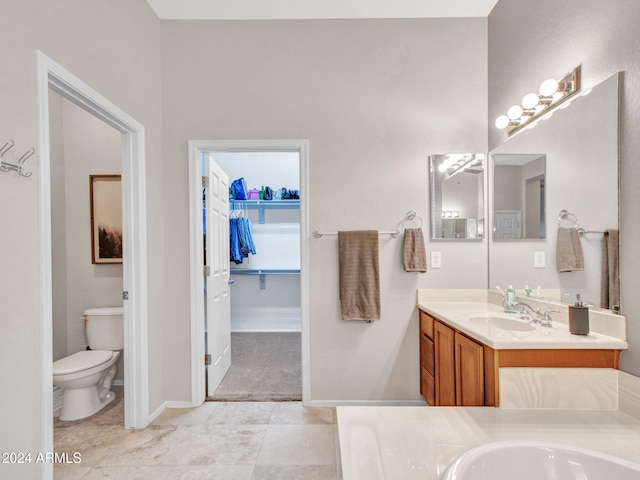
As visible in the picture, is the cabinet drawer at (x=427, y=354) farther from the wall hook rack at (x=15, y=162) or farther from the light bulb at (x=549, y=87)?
the wall hook rack at (x=15, y=162)

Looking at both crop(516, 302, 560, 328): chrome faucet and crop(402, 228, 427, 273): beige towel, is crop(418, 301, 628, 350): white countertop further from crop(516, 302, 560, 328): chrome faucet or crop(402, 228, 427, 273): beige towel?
crop(402, 228, 427, 273): beige towel

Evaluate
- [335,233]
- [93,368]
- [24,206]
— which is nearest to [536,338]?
[335,233]

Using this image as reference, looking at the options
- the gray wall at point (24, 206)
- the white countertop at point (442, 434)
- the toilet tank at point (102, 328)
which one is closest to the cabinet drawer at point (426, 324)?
the white countertop at point (442, 434)

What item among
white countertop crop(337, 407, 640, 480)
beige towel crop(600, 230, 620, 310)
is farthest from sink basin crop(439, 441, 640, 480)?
beige towel crop(600, 230, 620, 310)

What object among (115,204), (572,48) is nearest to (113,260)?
(115,204)

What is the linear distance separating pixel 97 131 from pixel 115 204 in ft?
2.11

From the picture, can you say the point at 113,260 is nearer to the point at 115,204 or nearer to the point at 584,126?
the point at 115,204

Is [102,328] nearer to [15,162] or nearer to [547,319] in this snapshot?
[15,162]

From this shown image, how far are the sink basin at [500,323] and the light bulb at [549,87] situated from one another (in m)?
1.26

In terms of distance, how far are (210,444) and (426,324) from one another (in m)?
1.63

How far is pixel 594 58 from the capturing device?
1.47 meters

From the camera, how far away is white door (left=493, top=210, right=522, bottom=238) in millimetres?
2031

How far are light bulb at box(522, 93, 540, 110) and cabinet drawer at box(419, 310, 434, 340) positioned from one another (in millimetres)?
1449

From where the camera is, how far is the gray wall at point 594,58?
126 cm
